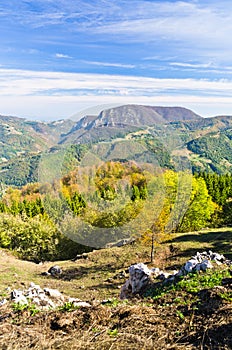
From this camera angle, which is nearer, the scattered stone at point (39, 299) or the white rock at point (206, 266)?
the scattered stone at point (39, 299)

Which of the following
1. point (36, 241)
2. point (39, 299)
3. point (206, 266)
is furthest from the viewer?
point (36, 241)

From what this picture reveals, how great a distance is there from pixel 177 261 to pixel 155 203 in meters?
5.35

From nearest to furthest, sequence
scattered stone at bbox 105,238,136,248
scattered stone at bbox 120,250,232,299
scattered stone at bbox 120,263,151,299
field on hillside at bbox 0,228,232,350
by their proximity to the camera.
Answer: field on hillside at bbox 0,228,232,350 < scattered stone at bbox 120,250,232,299 < scattered stone at bbox 120,263,151,299 < scattered stone at bbox 105,238,136,248

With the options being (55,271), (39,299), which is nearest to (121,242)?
(55,271)

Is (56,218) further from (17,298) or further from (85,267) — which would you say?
(17,298)

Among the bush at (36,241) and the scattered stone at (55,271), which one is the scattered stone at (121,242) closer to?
the bush at (36,241)

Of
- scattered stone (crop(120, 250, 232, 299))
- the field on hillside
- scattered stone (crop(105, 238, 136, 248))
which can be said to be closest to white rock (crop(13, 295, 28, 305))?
the field on hillside

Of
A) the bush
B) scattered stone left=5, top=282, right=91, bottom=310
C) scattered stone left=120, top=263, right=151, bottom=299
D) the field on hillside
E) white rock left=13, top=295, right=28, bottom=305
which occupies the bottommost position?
the bush

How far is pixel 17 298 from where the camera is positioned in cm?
1212

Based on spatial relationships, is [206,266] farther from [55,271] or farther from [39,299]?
[55,271]

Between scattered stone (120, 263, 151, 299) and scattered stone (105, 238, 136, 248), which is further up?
scattered stone (120, 263, 151, 299)

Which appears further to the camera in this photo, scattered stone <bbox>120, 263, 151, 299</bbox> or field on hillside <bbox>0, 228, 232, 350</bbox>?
scattered stone <bbox>120, 263, 151, 299</bbox>

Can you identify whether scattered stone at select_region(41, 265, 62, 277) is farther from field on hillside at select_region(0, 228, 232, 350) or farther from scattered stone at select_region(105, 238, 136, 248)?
field on hillside at select_region(0, 228, 232, 350)

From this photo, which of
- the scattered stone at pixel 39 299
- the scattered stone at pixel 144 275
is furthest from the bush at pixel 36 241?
the scattered stone at pixel 39 299
